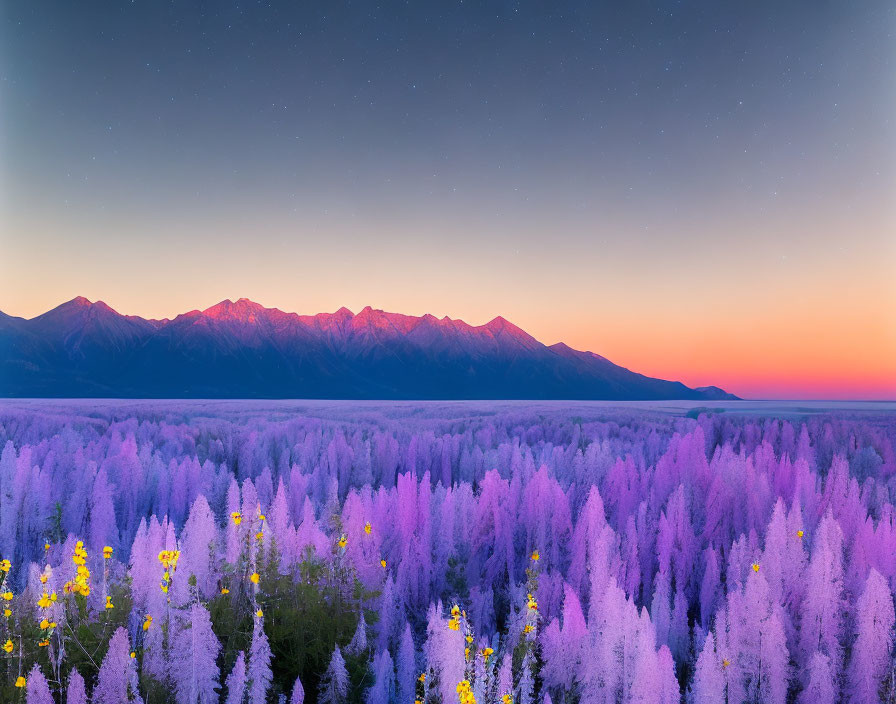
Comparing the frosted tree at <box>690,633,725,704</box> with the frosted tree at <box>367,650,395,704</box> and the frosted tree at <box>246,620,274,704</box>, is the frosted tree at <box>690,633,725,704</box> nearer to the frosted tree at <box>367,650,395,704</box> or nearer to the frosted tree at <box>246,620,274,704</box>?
the frosted tree at <box>367,650,395,704</box>

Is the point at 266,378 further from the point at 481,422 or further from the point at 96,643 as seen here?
the point at 96,643

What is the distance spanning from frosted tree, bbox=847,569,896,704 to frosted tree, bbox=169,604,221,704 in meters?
4.03

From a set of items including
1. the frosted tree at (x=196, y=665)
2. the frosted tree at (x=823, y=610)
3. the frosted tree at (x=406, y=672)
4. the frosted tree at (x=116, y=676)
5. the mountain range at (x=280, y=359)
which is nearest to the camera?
the frosted tree at (x=116, y=676)

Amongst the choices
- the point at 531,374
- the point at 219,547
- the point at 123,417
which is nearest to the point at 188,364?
the point at 531,374

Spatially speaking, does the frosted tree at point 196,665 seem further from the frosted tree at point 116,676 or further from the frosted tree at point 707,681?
the frosted tree at point 707,681

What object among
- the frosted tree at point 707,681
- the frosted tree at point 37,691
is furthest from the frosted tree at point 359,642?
the frosted tree at point 707,681

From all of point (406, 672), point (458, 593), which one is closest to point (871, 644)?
point (406, 672)

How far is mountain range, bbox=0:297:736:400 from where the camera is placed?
105m

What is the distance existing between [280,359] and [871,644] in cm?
15203

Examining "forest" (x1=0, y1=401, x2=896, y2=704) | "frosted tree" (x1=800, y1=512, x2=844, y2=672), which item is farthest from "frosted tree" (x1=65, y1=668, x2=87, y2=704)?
"frosted tree" (x1=800, y1=512, x2=844, y2=672)

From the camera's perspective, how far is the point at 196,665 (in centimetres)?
298

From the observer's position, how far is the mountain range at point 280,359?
10506 centimetres

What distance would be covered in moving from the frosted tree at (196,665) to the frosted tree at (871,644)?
4033 millimetres

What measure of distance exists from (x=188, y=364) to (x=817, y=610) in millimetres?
129034
